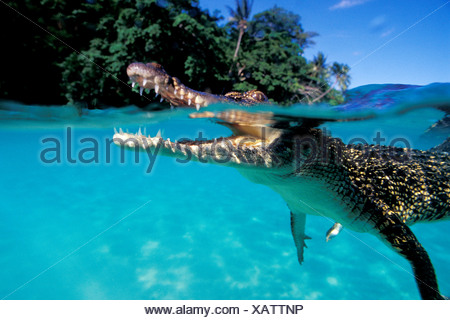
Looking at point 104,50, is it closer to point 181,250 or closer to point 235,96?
point 181,250

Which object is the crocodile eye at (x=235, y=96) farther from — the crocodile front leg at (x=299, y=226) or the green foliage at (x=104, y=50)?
the green foliage at (x=104, y=50)

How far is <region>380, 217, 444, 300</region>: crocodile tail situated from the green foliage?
37.2 feet

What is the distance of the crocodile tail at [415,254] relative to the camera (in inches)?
105

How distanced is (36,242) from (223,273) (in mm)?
4669

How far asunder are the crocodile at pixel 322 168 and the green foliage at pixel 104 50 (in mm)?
10231

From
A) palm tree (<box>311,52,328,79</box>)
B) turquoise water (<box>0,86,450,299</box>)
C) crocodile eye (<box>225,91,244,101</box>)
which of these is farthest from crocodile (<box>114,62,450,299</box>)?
palm tree (<box>311,52,328,79</box>)

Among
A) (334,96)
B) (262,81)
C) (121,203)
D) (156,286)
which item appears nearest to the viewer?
(156,286)

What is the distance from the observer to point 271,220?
298 inches

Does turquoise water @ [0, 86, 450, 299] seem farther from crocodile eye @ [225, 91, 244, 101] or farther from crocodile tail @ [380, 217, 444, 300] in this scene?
crocodile tail @ [380, 217, 444, 300]

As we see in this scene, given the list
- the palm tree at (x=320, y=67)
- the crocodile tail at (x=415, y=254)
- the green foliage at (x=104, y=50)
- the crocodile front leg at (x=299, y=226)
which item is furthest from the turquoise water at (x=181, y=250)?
the palm tree at (x=320, y=67)

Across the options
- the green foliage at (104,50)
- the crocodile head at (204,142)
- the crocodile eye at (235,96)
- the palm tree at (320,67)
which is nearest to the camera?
the crocodile head at (204,142)

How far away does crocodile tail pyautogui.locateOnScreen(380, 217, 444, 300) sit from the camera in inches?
105

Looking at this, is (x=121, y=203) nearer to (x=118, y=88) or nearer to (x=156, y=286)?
(x=156, y=286)
